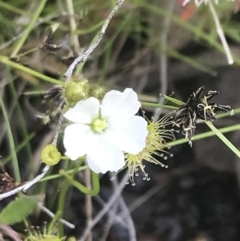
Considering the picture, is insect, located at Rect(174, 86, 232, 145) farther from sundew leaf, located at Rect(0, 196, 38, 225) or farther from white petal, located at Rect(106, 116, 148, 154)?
sundew leaf, located at Rect(0, 196, 38, 225)

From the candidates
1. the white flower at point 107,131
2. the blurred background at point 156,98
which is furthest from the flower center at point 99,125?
the blurred background at point 156,98

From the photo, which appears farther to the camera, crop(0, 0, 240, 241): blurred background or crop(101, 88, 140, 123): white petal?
crop(0, 0, 240, 241): blurred background

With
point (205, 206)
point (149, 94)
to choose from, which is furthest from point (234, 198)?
point (149, 94)

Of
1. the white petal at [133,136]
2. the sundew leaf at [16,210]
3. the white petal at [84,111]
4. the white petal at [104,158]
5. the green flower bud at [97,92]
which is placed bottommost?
the sundew leaf at [16,210]

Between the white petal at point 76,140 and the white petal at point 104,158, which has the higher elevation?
the white petal at point 76,140

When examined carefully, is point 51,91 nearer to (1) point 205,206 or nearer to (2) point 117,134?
(2) point 117,134

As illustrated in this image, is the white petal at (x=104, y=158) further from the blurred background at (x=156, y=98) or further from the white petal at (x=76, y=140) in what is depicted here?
the blurred background at (x=156, y=98)

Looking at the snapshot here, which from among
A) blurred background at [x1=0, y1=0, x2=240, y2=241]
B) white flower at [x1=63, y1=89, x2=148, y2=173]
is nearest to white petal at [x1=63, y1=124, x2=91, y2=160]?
white flower at [x1=63, y1=89, x2=148, y2=173]
